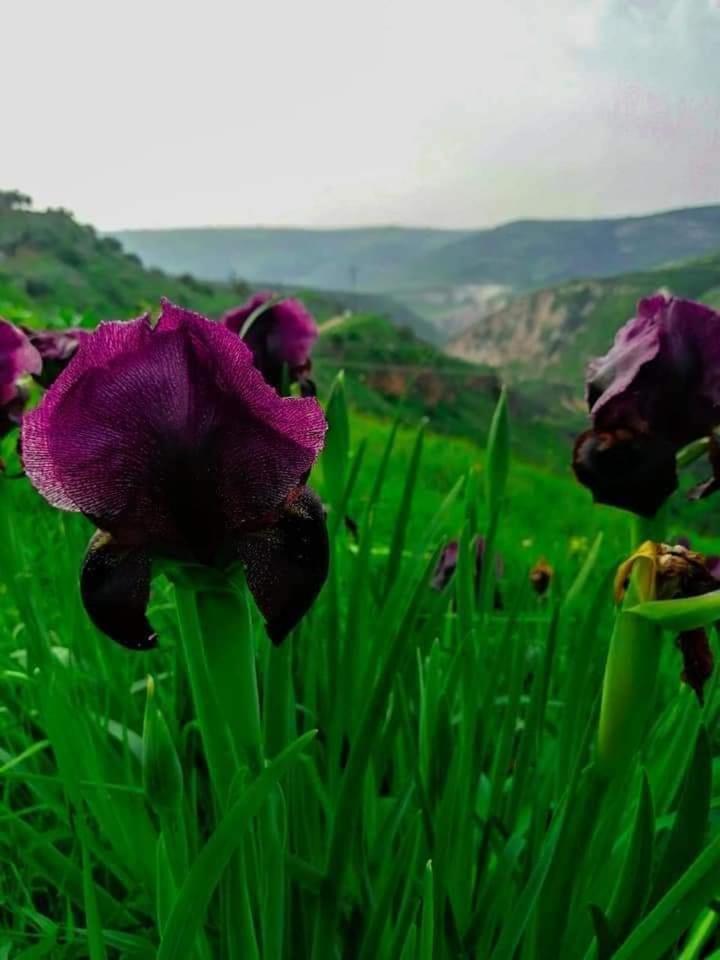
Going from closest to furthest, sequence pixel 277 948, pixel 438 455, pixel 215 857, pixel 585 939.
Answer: pixel 215 857 → pixel 277 948 → pixel 585 939 → pixel 438 455

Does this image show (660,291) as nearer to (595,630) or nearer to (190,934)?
(595,630)

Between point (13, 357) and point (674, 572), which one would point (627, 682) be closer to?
point (674, 572)

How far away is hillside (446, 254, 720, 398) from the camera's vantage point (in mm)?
4637

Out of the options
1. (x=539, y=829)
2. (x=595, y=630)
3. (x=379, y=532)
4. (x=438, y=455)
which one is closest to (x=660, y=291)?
(x=595, y=630)

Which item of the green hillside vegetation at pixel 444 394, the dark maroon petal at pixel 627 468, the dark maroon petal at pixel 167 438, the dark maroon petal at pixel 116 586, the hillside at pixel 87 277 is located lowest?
the green hillside vegetation at pixel 444 394

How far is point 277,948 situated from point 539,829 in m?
0.22

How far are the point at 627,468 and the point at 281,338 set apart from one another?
1.56 ft

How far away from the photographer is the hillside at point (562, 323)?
4.64 metres

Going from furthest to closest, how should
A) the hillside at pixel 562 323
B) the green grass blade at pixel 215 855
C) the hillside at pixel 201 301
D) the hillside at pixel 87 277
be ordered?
the hillside at pixel 87 277
the hillside at pixel 562 323
the hillside at pixel 201 301
the green grass blade at pixel 215 855

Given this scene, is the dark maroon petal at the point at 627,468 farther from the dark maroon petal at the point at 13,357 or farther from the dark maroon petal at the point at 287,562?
the dark maroon petal at the point at 13,357

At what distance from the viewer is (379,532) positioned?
2.56 metres

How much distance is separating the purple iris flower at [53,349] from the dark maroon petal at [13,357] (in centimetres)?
3

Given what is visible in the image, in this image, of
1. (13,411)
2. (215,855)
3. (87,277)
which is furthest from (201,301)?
(215,855)

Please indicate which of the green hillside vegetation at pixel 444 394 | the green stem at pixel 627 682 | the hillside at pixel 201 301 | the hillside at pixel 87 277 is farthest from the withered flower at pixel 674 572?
the hillside at pixel 87 277
